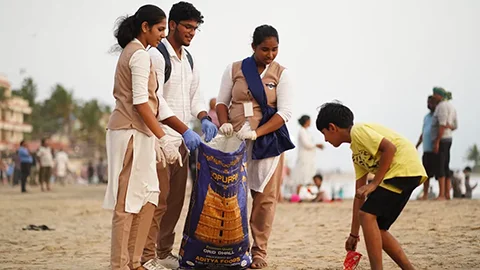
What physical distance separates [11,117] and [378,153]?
311 feet

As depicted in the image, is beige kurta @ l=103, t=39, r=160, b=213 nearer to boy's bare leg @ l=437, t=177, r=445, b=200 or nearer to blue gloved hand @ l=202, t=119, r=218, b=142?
blue gloved hand @ l=202, t=119, r=218, b=142

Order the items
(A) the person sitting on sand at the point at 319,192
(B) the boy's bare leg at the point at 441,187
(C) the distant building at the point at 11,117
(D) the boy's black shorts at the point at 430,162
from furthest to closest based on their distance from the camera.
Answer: (C) the distant building at the point at 11,117
(A) the person sitting on sand at the point at 319,192
(B) the boy's bare leg at the point at 441,187
(D) the boy's black shorts at the point at 430,162

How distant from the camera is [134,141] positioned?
506 centimetres

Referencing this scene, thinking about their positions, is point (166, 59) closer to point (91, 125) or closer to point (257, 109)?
point (257, 109)

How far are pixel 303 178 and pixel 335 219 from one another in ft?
14.5

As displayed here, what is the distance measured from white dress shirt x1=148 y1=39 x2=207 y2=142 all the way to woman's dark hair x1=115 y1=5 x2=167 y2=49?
495 millimetres

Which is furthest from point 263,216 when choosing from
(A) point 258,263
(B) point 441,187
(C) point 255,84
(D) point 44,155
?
(D) point 44,155

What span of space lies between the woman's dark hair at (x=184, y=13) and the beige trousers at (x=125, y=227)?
3.86ft

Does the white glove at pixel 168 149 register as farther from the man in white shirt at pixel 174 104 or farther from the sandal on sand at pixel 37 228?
the sandal on sand at pixel 37 228

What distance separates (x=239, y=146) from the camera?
5742 millimetres

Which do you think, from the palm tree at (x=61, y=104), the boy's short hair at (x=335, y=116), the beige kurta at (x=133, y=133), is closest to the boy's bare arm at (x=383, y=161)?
the boy's short hair at (x=335, y=116)

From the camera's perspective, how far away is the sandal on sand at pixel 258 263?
5.80 metres

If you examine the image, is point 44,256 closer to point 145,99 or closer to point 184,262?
point 184,262

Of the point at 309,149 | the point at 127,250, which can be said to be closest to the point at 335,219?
the point at 309,149
